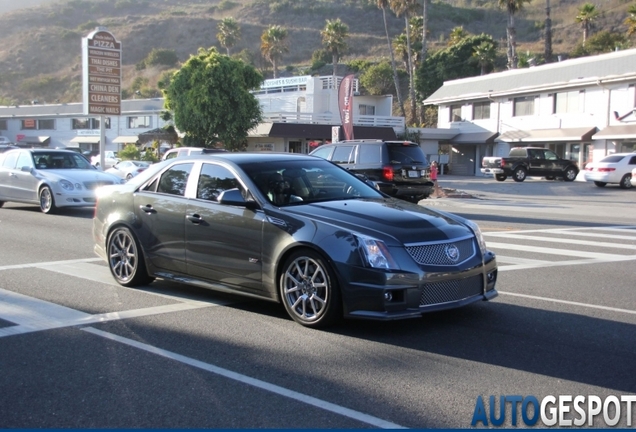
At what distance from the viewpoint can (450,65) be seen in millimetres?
67938

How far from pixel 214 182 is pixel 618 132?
35423 millimetres

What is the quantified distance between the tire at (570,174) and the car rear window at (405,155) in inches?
895

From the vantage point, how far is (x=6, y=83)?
392 feet

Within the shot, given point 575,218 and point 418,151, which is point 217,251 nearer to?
point 418,151

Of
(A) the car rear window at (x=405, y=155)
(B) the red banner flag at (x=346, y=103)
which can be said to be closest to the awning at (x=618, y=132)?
(B) the red banner flag at (x=346, y=103)

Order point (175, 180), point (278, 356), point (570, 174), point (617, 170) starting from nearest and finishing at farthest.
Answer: point (278, 356) → point (175, 180) → point (617, 170) → point (570, 174)

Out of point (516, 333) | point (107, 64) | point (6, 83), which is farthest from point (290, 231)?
point (6, 83)

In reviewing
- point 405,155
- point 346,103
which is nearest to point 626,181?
point 346,103

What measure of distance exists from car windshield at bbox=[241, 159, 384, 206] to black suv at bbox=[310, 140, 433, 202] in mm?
9592

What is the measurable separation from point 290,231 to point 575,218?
13619 millimetres

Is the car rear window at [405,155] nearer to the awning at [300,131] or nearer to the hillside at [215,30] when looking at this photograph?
the awning at [300,131]

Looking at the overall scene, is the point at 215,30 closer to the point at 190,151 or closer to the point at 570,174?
the point at 570,174

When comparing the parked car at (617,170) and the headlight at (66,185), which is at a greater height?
the parked car at (617,170)

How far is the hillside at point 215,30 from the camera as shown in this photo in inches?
4397
